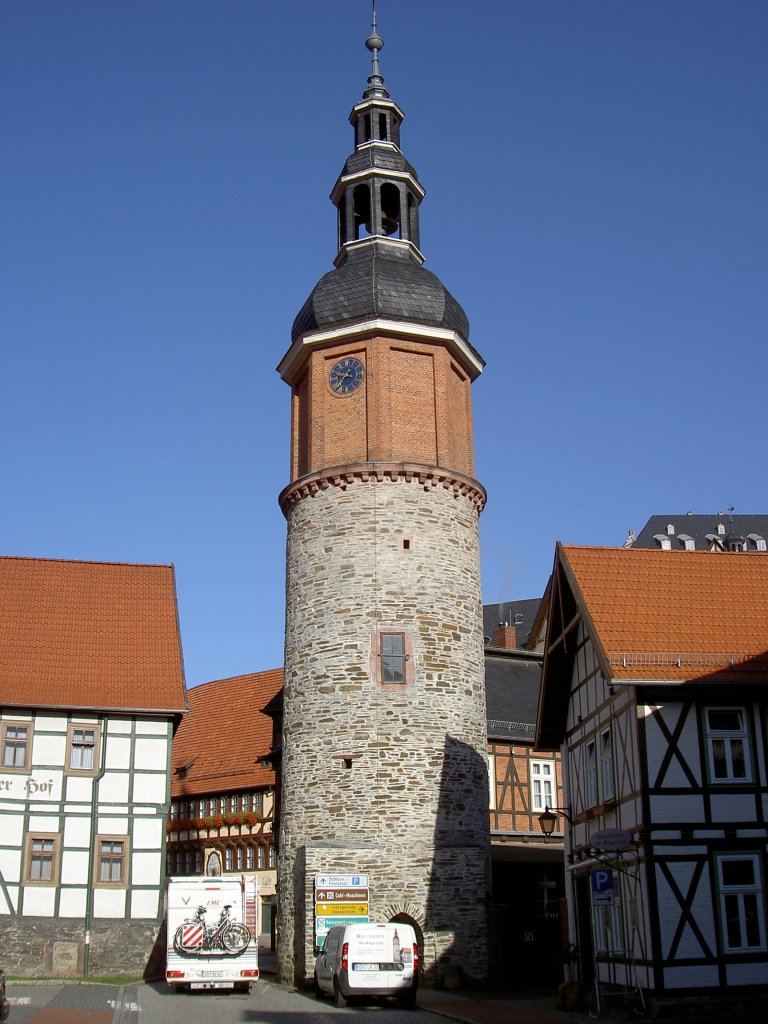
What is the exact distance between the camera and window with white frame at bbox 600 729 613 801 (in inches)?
788

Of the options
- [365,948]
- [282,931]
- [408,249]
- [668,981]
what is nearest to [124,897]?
[282,931]

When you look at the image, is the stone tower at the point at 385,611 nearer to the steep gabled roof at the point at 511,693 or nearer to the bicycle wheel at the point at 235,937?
the bicycle wheel at the point at 235,937

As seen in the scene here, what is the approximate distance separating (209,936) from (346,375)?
13.2 metres

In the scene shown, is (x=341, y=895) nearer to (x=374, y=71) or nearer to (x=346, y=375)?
(x=346, y=375)

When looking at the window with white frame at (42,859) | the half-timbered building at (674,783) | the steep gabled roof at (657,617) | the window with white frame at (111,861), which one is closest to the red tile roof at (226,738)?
the window with white frame at (111,861)

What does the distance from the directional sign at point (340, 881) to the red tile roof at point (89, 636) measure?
17.9ft

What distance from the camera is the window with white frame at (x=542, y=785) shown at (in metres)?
35.6

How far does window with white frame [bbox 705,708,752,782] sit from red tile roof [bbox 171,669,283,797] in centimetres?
2420

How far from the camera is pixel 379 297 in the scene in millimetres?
29047

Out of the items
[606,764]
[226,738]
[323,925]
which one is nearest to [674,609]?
[606,764]

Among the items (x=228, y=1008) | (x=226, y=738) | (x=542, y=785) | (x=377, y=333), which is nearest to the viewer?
(x=228, y=1008)

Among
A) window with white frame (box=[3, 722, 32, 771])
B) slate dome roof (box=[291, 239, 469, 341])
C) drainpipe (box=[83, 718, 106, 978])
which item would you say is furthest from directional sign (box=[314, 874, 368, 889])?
slate dome roof (box=[291, 239, 469, 341])

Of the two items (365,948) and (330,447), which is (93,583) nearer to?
(330,447)

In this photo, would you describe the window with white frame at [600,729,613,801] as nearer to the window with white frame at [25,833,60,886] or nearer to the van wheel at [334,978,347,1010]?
the van wheel at [334,978,347,1010]
